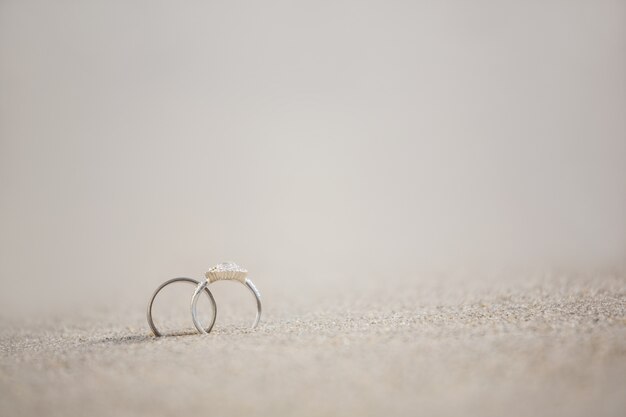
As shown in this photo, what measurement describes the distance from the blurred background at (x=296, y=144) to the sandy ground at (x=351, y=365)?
A: 16859mm

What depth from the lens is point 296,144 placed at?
136 feet

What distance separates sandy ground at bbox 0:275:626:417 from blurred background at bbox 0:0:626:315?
16.9m

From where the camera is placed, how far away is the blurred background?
31078mm

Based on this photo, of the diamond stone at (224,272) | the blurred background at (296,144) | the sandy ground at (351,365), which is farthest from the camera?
the blurred background at (296,144)

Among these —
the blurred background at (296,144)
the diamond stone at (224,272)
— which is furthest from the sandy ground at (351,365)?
the blurred background at (296,144)

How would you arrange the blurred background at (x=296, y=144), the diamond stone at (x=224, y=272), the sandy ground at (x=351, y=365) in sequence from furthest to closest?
the blurred background at (x=296, y=144), the diamond stone at (x=224, y=272), the sandy ground at (x=351, y=365)

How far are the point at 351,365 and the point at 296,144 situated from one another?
34592 mm

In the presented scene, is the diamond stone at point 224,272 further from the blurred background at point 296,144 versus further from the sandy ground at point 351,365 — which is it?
the blurred background at point 296,144

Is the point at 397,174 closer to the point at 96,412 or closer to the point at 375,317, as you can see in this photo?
the point at 375,317

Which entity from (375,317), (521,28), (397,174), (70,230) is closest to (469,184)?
(397,174)

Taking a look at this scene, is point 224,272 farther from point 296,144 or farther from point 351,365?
point 296,144

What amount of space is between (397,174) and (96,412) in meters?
34.8

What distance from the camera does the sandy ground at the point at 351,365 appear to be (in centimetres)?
613

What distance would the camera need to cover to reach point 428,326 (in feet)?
30.2
